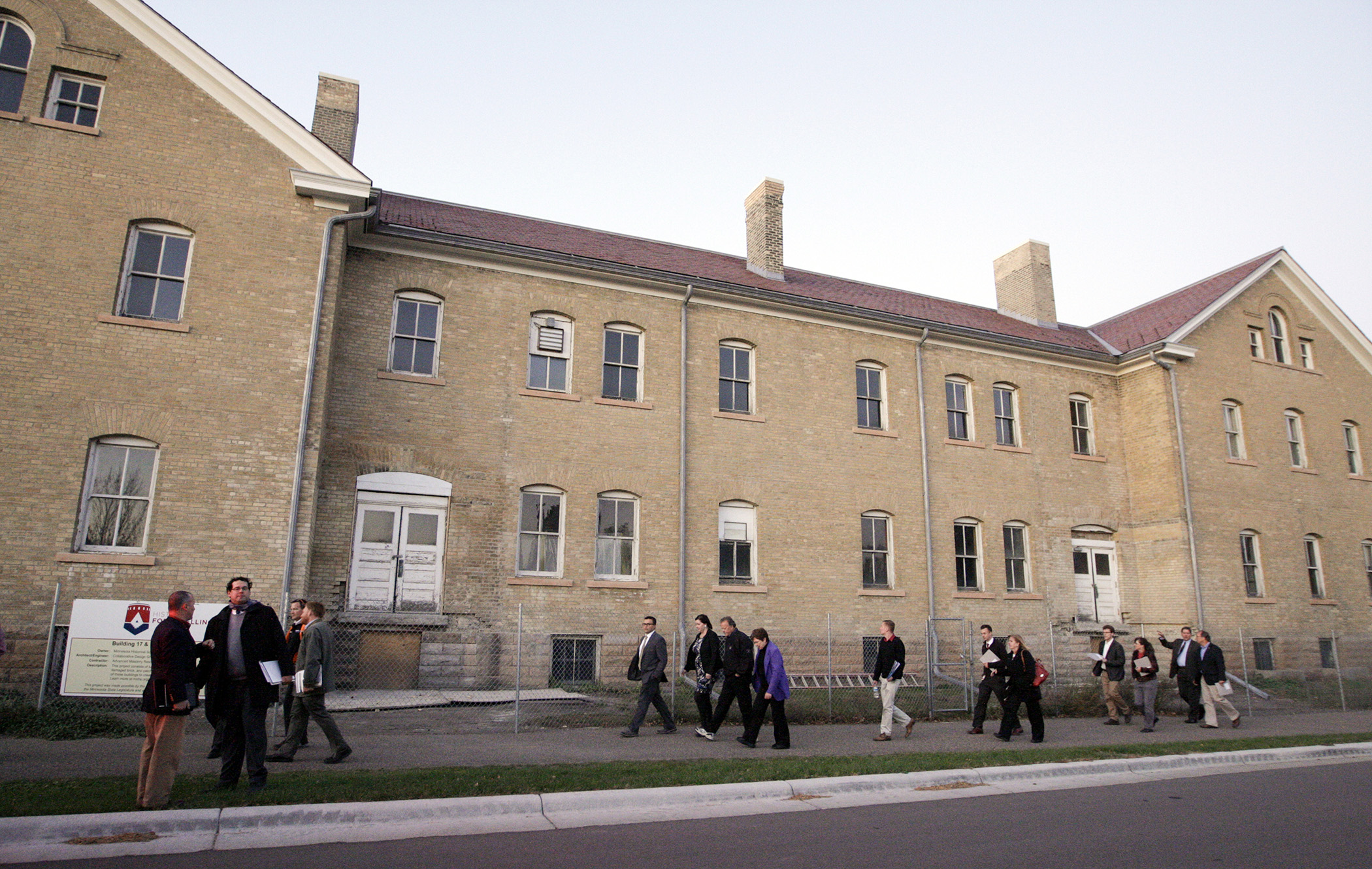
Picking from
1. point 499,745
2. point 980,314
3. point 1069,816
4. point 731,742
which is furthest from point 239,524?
point 980,314

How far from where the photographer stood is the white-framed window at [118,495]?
12.8 m

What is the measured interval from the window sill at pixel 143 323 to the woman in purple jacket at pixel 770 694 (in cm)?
991

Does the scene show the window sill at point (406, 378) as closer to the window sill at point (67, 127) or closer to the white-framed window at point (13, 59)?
the window sill at point (67, 127)

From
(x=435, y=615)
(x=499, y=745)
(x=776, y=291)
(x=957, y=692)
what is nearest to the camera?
(x=499, y=745)

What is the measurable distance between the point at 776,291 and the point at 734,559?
6.02 metres

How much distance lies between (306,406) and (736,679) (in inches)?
310

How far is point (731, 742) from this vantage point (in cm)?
1170

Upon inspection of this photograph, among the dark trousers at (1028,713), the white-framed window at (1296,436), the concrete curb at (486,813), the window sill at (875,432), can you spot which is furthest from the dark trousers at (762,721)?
the white-framed window at (1296,436)

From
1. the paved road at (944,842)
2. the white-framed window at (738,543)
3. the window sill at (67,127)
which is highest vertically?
the window sill at (67,127)

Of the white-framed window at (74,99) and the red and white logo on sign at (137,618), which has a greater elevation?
the white-framed window at (74,99)

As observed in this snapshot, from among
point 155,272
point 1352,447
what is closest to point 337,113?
point 155,272

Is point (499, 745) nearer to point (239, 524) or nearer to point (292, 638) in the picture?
point (292, 638)

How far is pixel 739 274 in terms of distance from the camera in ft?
70.7

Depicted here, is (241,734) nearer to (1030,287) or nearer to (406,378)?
(406,378)
